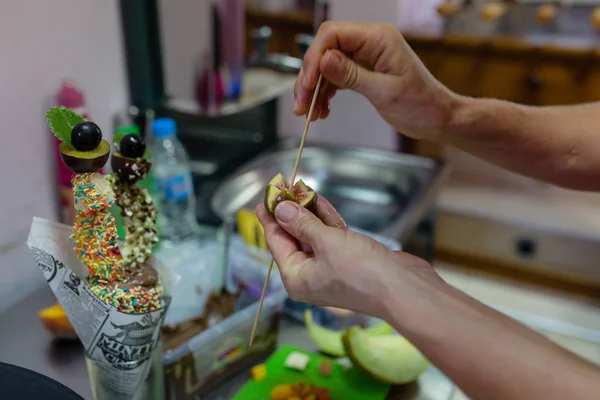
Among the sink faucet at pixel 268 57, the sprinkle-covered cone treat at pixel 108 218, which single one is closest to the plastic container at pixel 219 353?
the sprinkle-covered cone treat at pixel 108 218

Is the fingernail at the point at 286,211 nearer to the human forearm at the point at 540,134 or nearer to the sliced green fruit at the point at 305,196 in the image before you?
the sliced green fruit at the point at 305,196

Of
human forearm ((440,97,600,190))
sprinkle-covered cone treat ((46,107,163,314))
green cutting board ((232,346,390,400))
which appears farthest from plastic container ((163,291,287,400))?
human forearm ((440,97,600,190))

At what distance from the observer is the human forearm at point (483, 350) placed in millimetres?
460

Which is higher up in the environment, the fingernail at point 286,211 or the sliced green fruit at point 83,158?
the sliced green fruit at point 83,158

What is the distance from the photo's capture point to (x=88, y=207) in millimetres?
585

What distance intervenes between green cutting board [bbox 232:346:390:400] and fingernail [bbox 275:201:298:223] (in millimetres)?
317

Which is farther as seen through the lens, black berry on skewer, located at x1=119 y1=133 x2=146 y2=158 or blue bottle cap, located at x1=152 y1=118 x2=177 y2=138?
blue bottle cap, located at x1=152 y1=118 x2=177 y2=138

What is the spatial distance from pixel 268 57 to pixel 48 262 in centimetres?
100

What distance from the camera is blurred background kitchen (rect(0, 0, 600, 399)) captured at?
97cm

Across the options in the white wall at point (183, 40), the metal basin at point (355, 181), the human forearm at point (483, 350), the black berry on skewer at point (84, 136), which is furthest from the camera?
the metal basin at point (355, 181)

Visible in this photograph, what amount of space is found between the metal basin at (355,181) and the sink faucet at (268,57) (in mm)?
237

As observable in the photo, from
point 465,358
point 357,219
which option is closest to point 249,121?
point 357,219

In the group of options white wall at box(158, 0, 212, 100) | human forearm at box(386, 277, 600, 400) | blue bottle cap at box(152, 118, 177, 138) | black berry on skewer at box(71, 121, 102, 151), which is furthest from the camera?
white wall at box(158, 0, 212, 100)

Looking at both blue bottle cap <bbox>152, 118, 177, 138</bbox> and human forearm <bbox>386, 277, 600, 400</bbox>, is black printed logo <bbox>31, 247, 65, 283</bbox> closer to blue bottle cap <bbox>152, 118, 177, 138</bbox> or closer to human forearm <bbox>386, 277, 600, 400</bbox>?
A: human forearm <bbox>386, 277, 600, 400</bbox>
